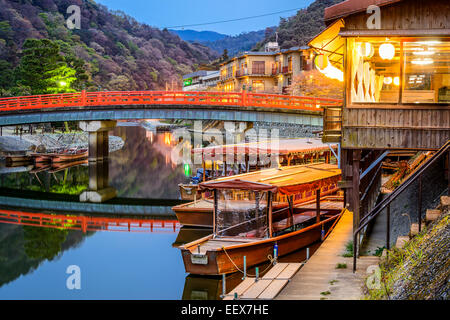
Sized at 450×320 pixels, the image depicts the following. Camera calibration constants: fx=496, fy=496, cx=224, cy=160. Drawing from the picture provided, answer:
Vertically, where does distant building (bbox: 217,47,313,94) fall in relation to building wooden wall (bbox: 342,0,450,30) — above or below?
above

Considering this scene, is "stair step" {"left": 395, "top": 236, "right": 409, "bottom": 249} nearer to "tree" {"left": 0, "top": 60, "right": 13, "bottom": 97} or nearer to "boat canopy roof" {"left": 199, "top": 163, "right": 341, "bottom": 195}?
"boat canopy roof" {"left": 199, "top": 163, "right": 341, "bottom": 195}

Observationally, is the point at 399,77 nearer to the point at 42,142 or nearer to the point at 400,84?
the point at 400,84

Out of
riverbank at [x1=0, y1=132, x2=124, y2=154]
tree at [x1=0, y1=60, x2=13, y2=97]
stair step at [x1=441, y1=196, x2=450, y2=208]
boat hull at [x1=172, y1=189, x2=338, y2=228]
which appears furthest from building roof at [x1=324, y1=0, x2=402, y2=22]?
tree at [x1=0, y1=60, x2=13, y2=97]

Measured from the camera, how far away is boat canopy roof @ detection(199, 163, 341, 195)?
16.0 meters

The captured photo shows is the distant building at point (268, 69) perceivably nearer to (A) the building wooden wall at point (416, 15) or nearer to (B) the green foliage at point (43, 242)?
(B) the green foliage at point (43, 242)

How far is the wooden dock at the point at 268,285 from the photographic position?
10805mm

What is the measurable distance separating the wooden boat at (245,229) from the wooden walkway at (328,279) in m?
2.42

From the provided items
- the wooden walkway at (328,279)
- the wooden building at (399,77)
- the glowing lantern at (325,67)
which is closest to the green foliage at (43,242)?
the wooden walkway at (328,279)

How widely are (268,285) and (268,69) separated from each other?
234ft

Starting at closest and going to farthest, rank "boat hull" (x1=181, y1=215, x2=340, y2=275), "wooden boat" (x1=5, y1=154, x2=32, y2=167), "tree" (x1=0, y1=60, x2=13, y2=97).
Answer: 1. "boat hull" (x1=181, y1=215, x2=340, y2=275)
2. "wooden boat" (x1=5, y1=154, x2=32, y2=167)
3. "tree" (x1=0, y1=60, x2=13, y2=97)

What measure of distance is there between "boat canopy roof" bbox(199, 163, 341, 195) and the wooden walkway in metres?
2.65

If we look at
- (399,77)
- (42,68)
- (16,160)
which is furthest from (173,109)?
(42,68)
